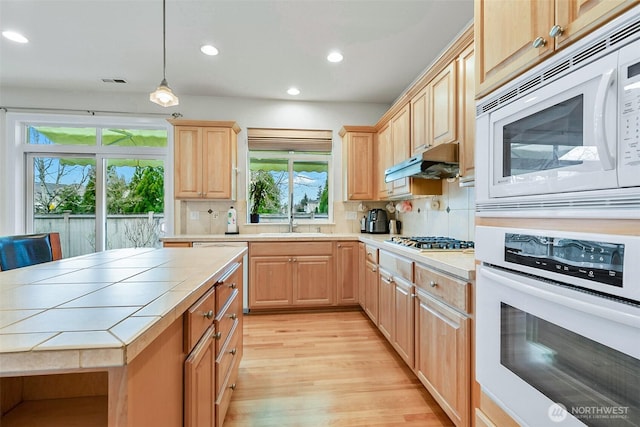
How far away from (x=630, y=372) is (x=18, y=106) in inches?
217

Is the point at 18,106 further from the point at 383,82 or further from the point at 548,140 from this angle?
the point at 548,140

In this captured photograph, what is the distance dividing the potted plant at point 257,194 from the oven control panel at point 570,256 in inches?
133

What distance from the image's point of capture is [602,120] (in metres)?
0.69

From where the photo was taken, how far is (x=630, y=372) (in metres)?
0.66

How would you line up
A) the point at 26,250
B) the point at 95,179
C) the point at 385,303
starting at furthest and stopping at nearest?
1. the point at 95,179
2. the point at 385,303
3. the point at 26,250

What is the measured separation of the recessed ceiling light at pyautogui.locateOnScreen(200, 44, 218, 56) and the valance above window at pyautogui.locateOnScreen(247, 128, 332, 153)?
1.20m

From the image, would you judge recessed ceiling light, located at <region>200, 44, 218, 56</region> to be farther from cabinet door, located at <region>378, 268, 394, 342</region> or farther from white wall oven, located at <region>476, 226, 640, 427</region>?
white wall oven, located at <region>476, 226, 640, 427</region>

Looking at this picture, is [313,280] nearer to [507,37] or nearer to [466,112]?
[466,112]

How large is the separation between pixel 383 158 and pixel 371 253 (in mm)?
1228

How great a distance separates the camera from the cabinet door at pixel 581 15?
28.1 inches

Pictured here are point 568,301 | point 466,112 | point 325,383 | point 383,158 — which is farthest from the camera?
point 383,158

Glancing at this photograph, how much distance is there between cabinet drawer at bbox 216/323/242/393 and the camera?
51.4 inches

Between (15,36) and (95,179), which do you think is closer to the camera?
(15,36)

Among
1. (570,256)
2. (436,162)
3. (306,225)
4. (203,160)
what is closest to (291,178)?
(306,225)
